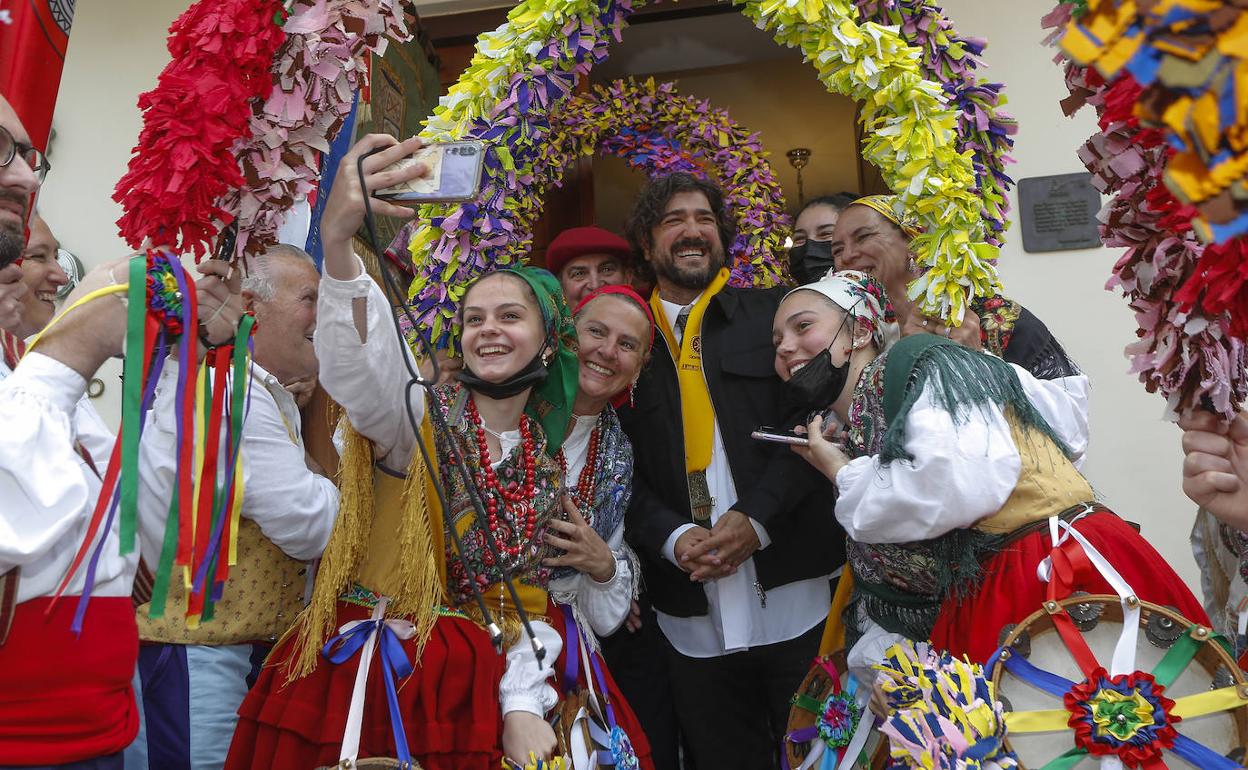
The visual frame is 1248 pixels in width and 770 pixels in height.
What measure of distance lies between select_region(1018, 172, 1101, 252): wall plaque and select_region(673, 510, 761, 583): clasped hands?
2.01 metres

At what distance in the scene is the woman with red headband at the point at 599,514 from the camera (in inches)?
104

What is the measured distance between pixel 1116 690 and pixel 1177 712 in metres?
0.11

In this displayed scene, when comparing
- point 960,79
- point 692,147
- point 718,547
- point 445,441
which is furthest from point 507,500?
point 692,147

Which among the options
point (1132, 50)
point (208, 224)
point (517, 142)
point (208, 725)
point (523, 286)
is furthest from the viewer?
point (517, 142)

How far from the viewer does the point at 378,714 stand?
7.39ft

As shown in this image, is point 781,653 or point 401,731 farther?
point 781,653

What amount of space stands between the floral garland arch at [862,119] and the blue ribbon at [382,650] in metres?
1.01

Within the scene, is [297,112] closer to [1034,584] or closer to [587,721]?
[587,721]

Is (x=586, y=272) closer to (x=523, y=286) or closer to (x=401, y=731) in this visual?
(x=523, y=286)

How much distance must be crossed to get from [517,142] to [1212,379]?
6.85 feet

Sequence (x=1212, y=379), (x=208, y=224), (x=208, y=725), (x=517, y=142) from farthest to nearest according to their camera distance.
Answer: (x=517, y=142)
(x=208, y=725)
(x=208, y=224)
(x=1212, y=379)

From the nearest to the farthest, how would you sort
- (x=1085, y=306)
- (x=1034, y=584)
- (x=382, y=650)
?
(x=1034, y=584)
(x=382, y=650)
(x=1085, y=306)

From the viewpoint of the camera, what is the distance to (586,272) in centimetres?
403

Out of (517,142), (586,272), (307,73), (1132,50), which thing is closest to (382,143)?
(307,73)
